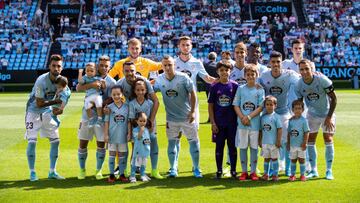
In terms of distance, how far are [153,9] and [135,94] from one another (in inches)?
1666

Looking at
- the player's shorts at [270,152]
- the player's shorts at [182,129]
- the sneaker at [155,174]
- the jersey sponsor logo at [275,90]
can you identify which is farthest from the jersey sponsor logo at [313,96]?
the sneaker at [155,174]

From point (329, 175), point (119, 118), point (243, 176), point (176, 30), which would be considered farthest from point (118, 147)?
point (176, 30)

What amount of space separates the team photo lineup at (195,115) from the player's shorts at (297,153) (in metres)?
0.02

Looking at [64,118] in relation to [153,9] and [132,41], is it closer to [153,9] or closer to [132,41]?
[132,41]

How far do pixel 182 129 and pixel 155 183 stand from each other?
1.22 metres

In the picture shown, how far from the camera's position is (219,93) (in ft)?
35.7

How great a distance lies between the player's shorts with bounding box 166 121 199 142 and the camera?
11.2 meters

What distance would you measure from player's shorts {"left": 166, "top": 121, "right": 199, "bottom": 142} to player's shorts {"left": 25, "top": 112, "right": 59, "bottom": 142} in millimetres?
1940

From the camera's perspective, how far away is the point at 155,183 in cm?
1045

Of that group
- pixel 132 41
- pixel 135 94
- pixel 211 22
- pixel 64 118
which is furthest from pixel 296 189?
pixel 211 22

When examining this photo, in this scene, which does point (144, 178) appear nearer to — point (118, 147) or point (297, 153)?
point (118, 147)

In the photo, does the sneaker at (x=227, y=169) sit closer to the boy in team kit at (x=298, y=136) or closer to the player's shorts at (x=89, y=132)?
the boy in team kit at (x=298, y=136)

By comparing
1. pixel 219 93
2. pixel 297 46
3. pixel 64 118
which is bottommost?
pixel 64 118

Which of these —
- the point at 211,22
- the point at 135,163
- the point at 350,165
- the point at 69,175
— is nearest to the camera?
the point at 135,163
